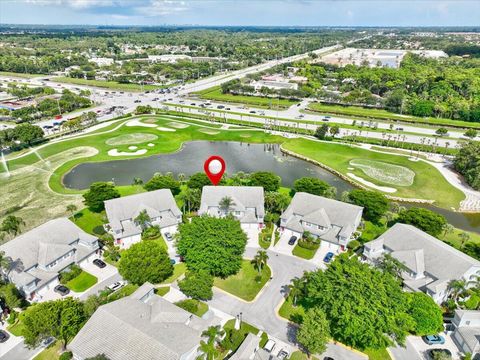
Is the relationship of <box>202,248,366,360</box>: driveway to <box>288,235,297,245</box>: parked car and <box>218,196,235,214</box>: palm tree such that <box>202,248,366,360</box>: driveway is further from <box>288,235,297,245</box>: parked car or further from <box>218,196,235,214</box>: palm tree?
<box>218,196,235,214</box>: palm tree

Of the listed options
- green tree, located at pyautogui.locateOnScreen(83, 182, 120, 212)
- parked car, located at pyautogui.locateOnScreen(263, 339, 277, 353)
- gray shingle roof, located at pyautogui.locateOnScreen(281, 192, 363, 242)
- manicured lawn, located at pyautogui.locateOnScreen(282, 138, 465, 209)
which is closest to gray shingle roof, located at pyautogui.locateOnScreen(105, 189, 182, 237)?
green tree, located at pyautogui.locateOnScreen(83, 182, 120, 212)

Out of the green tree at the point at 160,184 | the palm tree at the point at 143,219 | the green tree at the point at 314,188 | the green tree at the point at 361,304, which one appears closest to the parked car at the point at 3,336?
the palm tree at the point at 143,219

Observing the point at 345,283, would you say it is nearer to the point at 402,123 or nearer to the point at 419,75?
the point at 402,123

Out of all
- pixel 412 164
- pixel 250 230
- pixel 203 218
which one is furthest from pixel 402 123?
pixel 203 218

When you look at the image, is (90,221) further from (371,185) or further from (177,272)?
(371,185)

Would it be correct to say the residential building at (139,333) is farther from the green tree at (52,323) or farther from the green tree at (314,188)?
the green tree at (314,188)

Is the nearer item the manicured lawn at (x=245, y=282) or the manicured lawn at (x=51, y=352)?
the manicured lawn at (x=51, y=352)
